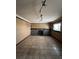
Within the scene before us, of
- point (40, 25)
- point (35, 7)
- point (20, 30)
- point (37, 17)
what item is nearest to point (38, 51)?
point (35, 7)

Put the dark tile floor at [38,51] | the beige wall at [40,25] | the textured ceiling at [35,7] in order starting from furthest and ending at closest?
the beige wall at [40,25] → the dark tile floor at [38,51] → the textured ceiling at [35,7]

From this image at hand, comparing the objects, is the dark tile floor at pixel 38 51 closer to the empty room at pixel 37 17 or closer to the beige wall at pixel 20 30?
the empty room at pixel 37 17

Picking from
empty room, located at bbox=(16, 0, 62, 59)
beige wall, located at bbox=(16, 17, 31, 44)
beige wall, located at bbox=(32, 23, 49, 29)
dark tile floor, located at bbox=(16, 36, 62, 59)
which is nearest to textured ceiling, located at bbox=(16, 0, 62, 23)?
empty room, located at bbox=(16, 0, 62, 59)

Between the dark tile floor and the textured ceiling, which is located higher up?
the textured ceiling

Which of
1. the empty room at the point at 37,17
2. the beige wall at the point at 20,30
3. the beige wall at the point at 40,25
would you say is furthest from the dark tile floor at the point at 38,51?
the beige wall at the point at 40,25

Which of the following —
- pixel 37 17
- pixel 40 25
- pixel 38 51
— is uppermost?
pixel 37 17

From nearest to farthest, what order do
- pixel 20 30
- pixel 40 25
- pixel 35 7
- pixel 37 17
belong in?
pixel 35 7 → pixel 20 30 → pixel 37 17 → pixel 40 25

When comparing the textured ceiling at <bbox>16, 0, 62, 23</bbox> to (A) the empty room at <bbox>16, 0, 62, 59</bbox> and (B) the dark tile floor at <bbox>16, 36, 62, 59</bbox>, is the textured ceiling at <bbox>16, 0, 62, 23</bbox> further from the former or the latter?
(B) the dark tile floor at <bbox>16, 36, 62, 59</bbox>

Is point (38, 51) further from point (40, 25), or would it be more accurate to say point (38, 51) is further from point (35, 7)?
point (40, 25)

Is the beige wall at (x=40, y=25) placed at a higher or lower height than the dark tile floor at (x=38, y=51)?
higher
